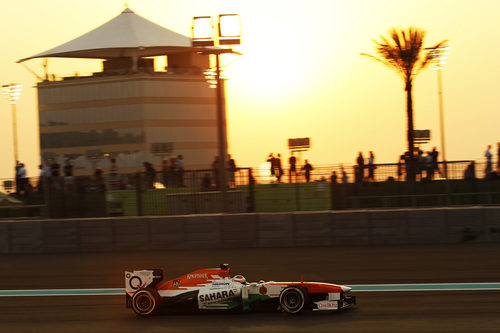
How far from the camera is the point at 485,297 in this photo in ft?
24.1

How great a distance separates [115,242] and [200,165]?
1856 inches

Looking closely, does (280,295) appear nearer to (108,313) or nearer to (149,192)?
(108,313)

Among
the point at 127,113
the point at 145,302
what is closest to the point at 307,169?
the point at 145,302

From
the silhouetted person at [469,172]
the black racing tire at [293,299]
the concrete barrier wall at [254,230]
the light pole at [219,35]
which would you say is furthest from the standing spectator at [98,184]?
the black racing tire at [293,299]

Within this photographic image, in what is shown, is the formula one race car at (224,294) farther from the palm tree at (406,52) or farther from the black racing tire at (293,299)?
the palm tree at (406,52)

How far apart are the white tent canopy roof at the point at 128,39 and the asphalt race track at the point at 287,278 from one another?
39.6 meters

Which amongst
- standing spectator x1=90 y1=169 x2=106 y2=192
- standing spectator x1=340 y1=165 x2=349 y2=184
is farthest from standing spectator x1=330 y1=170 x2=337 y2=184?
standing spectator x1=90 y1=169 x2=106 y2=192

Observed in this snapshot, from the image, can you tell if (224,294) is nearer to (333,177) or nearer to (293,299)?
(293,299)

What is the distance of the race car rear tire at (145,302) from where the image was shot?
6.79 meters

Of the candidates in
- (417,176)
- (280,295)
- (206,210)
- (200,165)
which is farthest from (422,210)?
(200,165)

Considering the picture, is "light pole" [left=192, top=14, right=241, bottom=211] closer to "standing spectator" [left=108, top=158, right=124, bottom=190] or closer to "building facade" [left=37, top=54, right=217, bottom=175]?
"standing spectator" [left=108, top=158, right=124, bottom=190]

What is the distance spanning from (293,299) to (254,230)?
258 inches

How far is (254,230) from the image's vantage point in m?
13.1

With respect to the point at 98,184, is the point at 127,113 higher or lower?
higher
